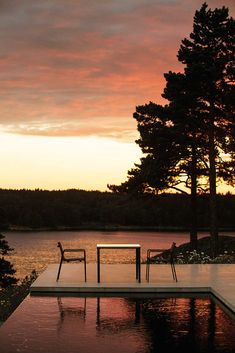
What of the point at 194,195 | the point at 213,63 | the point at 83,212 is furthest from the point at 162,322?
the point at 83,212

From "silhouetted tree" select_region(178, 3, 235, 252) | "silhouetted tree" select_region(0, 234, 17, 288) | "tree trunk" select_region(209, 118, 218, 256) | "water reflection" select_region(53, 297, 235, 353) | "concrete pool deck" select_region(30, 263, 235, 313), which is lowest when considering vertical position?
"silhouetted tree" select_region(0, 234, 17, 288)

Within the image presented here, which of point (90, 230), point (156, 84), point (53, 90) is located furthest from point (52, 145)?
point (90, 230)

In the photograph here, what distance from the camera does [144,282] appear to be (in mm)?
9625

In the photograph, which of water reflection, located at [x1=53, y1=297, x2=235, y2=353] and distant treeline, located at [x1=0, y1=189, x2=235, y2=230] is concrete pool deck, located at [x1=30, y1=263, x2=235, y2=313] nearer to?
water reflection, located at [x1=53, y1=297, x2=235, y2=353]

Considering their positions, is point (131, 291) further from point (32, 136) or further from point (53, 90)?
point (32, 136)

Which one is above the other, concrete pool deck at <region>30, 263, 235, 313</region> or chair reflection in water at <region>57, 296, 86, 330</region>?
concrete pool deck at <region>30, 263, 235, 313</region>

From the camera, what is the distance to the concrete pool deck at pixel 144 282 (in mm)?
9039

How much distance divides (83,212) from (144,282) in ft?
193

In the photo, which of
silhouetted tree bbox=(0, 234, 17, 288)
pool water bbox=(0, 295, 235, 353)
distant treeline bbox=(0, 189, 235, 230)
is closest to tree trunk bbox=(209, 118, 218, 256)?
silhouetted tree bbox=(0, 234, 17, 288)

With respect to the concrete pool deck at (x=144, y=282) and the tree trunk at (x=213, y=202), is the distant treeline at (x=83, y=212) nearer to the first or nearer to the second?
the tree trunk at (x=213, y=202)

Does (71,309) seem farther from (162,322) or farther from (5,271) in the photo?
(5,271)

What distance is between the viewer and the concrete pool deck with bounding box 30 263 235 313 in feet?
29.7

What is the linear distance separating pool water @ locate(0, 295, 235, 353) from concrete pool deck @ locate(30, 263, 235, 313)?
38cm

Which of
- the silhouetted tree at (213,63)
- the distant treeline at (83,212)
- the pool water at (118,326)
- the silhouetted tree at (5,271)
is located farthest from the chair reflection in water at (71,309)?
the distant treeline at (83,212)
